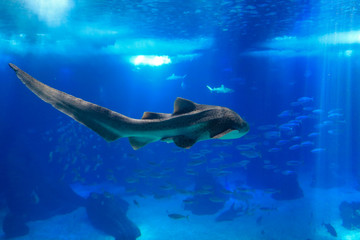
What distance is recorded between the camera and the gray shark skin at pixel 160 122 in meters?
1.47

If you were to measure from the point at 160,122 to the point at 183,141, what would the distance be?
0.75 feet

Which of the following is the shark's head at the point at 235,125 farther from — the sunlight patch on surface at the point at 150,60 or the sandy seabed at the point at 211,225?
the sunlight patch on surface at the point at 150,60

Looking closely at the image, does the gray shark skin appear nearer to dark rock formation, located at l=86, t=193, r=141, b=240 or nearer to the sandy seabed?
the sandy seabed

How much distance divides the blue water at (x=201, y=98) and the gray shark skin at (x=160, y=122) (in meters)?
11.1

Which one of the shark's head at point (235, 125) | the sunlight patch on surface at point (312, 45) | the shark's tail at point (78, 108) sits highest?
the sunlight patch on surface at point (312, 45)

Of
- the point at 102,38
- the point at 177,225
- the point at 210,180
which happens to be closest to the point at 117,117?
the point at 177,225

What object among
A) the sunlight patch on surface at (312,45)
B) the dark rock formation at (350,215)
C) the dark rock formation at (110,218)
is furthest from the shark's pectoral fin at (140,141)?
the sunlight patch on surface at (312,45)

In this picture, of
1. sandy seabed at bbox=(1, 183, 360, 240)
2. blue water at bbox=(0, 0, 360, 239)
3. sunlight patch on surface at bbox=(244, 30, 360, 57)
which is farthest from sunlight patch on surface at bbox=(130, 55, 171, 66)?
sandy seabed at bbox=(1, 183, 360, 240)

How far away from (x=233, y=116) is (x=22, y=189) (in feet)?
68.9

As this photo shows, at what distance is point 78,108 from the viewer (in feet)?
4.82

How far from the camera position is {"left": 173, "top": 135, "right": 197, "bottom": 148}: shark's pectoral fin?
1.65 metres

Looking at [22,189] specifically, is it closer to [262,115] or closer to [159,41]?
[159,41]

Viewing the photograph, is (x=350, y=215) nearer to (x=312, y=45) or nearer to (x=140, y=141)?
(x=312, y=45)

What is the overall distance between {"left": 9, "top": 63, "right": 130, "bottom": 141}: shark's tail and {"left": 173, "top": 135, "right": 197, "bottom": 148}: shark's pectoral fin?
38 centimetres
